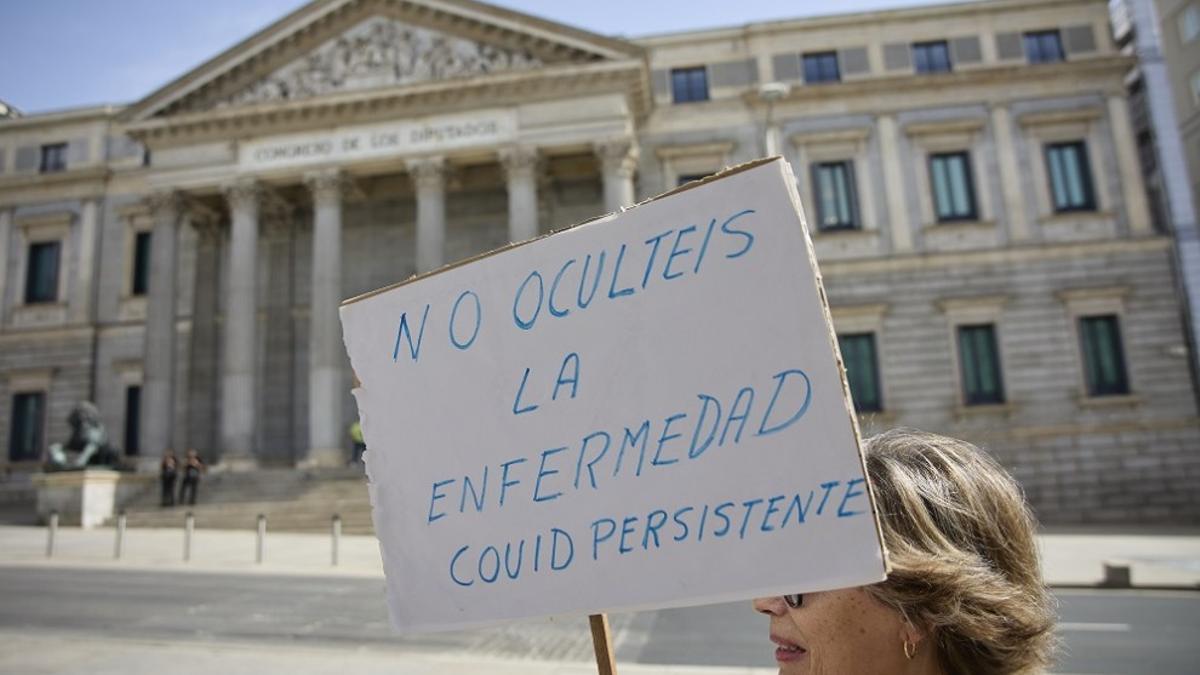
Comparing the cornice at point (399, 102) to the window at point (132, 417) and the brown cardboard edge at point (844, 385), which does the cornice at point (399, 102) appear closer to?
the window at point (132, 417)

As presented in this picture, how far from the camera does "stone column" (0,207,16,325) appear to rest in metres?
33.8

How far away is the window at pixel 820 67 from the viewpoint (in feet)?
98.5

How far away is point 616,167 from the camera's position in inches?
1037

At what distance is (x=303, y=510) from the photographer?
2231cm

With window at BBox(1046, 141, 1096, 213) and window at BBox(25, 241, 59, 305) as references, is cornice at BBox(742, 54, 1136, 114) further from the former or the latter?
window at BBox(25, 241, 59, 305)

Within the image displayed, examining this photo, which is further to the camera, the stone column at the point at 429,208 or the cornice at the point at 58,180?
the cornice at the point at 58,180

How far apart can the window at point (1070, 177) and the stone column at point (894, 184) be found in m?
5.10

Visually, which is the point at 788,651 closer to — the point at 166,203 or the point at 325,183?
the point at 325,183

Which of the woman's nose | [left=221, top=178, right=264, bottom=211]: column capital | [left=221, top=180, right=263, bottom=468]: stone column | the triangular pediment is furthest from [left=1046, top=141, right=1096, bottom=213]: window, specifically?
the woman's nose

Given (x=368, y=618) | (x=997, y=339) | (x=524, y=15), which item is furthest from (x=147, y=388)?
(x=997, y=339)

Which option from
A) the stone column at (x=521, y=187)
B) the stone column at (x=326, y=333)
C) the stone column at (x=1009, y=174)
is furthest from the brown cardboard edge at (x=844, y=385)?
the stone column at (x=1009, y=174)

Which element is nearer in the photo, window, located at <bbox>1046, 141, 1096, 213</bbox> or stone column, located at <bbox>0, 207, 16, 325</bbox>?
window, located at <bbox>1046, 141, 1096, 213</bbox>

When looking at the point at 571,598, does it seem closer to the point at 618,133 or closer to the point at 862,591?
the point at 862,591

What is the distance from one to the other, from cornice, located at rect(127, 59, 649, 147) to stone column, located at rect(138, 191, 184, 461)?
97.8 inches
